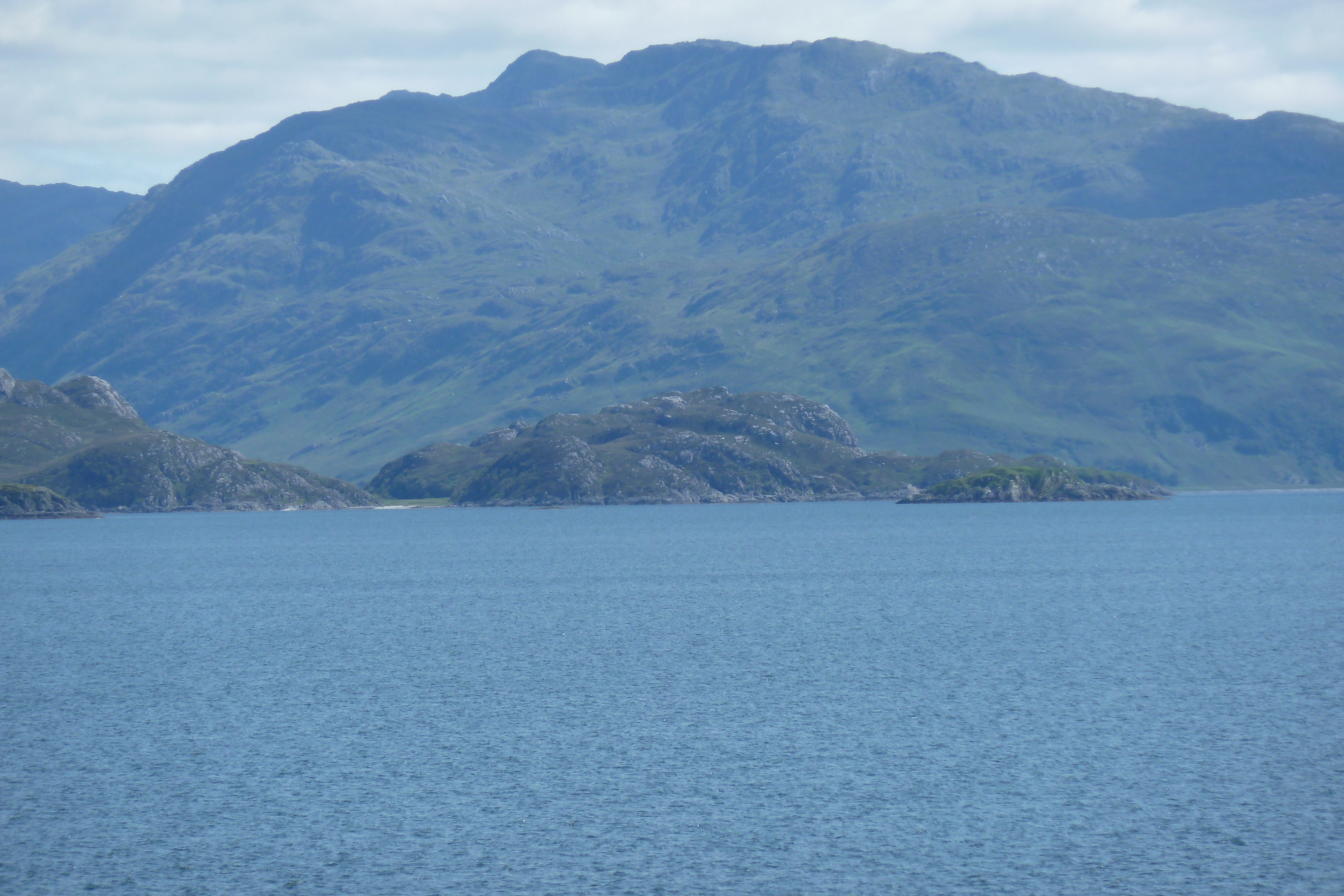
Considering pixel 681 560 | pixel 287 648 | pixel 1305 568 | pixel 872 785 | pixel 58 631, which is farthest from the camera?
pixel 681 560

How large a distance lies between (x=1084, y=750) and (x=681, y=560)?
122 metres

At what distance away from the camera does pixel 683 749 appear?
58344 millimetres

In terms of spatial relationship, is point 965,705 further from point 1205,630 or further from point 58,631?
point 58,631

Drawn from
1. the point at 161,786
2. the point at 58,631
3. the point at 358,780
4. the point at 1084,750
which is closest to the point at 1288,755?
the point at 1084,750

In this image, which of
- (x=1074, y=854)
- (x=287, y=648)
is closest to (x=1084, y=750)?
(x=1074, y=854)

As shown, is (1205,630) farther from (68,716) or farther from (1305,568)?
(68,716)

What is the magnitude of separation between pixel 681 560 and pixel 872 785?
126429 millimetres

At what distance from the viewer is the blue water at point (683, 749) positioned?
139 ft

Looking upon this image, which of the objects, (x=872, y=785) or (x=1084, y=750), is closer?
(x=872, y=785)

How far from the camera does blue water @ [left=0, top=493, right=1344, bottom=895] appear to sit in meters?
42.3

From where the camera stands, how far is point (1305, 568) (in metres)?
154

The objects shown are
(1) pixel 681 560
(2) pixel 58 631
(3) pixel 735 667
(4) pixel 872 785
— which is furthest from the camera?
(1) pixel 681 560

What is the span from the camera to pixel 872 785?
51.7 m

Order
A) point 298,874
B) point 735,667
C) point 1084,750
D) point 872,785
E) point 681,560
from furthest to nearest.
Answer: point 681,560 < point 735,667 < point 1084,750 < point 872,785 < point 298,874
